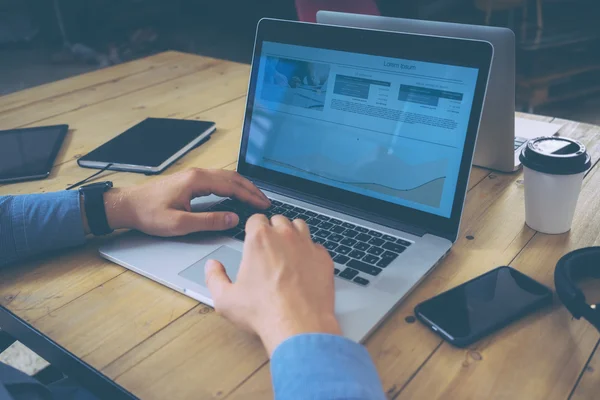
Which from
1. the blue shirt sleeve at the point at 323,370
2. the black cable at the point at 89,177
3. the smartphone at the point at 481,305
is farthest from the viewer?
the black cable at the point at 89,177

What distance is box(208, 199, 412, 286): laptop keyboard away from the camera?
0.71m

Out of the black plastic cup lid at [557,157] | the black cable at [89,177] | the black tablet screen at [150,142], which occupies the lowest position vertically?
the black cable at [89,177]

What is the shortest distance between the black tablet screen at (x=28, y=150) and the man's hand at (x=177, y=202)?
32 cm

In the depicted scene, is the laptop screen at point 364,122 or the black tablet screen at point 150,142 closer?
the laptop screen at point 364,122

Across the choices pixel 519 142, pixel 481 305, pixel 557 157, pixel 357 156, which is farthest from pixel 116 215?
pixel 519 142

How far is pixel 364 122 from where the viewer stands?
832 mm

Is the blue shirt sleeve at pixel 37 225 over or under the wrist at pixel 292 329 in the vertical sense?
under

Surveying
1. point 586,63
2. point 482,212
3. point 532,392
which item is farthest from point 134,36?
point 532,392

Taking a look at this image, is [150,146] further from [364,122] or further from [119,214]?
[364,122]

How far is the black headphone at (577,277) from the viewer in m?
0.60

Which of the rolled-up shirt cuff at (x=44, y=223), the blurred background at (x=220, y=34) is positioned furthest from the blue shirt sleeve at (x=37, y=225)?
the blurred background at (x=220, y=34)

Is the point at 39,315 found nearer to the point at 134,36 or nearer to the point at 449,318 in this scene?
the point at 449,318

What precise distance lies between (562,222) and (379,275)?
0.31 meters

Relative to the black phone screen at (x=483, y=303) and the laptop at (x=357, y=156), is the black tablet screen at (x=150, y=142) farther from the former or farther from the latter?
the black phone screen at (x=483, y=303)
